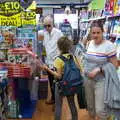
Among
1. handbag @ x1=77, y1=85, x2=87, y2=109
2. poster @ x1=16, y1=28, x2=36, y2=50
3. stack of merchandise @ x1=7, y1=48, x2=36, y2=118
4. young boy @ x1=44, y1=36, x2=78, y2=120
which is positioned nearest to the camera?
young boy @ x1=44, y1=36, x2=78, y2=120

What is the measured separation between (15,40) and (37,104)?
60.1 inches

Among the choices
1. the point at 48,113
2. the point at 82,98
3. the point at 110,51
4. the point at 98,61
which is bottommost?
the point at 48,113

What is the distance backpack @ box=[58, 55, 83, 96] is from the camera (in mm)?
3771

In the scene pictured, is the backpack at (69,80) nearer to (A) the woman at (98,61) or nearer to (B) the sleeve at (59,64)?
(B) the sleeve at (59,64)

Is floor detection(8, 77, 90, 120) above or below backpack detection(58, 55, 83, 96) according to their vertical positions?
below

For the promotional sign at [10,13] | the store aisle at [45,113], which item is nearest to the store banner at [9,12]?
the promotional sign at [10,13]

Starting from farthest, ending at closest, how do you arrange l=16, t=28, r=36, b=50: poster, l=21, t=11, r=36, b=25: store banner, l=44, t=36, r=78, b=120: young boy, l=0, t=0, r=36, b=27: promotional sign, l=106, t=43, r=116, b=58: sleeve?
l=21, t=11, r=36, b=25: store banner < l=0, t=0, r=36, b=27: promotional sign < l=16, t=28, r=36, b=50: poster < l=44, t=36, r=78, b=120: young boy < l=106, t=43, r=116, b=58: sleeve

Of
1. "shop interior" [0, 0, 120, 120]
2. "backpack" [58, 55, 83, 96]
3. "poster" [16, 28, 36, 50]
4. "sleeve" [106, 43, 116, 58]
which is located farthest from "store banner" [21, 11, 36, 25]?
"sleeve" [106, 43, 116, 58]

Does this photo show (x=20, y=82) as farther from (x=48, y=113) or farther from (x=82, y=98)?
(x=82, y=98)

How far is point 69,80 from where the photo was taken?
377cm

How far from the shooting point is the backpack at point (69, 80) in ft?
12.4

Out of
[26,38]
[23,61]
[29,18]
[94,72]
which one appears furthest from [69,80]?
[29,18]

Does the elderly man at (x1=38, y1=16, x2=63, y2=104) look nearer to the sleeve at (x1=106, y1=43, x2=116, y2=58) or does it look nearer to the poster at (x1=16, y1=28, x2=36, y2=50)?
the poster at (x1=16, y1=28, x2=36, y2=50)

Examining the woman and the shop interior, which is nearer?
the woman
